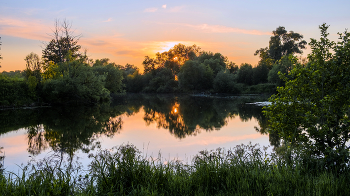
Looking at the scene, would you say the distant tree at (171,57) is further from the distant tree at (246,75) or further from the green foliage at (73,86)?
the green foliage at (73,86)

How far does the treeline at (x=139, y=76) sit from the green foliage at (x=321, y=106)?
701 millimetres

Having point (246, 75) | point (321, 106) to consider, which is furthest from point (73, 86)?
point (246, 75)

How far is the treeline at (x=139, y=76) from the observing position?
28.1 m

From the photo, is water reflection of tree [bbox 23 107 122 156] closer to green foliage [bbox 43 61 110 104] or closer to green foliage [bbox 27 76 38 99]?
green foliage [bbox 27 76 38 99]

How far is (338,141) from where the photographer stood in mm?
5523

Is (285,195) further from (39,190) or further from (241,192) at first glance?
(39,190)

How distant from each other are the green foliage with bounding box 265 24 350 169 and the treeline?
2.30 feet

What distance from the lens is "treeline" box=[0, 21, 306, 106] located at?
1107 inches

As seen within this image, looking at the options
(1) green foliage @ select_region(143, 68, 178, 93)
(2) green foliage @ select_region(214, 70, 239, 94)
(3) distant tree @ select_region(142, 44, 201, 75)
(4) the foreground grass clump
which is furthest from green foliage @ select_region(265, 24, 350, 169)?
(3) distant tree @ select_region(142, 44, 201, 75)

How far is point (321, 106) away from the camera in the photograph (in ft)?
19.3

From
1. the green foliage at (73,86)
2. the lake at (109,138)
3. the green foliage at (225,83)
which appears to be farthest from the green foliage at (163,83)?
the lake at (109,138)

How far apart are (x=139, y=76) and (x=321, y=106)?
75.3 meters

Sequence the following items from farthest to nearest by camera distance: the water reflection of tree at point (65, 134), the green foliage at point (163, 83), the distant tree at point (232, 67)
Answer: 1. the distant tree at point (232, 67)
2. the green foliage at point (163, 83)
3. the water reflection of tree at point (65, 134)

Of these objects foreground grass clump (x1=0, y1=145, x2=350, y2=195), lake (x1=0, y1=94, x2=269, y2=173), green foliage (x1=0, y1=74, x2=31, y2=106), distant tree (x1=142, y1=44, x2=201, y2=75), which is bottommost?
lake (x1=0, y1=94, x2=269, y2=173)
